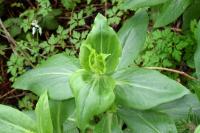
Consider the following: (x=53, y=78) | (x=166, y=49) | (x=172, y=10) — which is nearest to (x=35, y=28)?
(x=166, y=49)

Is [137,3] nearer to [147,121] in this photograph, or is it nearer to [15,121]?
[147,121]

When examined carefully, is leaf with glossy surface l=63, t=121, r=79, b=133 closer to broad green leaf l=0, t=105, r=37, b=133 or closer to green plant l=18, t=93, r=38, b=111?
broad green leaf l=0, t=105, r=37, b=133

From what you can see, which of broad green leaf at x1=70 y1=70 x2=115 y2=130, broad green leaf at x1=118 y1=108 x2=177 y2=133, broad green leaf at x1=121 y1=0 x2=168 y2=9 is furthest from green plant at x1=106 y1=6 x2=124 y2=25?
broad green leaf at x1=70 y1=70 x2=115 y2=130

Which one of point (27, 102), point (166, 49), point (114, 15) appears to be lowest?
point (27, 102)

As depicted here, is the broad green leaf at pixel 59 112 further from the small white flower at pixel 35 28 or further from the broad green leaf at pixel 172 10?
the small white flower at pixel 35 28

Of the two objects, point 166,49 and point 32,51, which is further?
point 32,51

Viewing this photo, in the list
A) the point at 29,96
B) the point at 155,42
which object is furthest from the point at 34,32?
the point at 155,42
